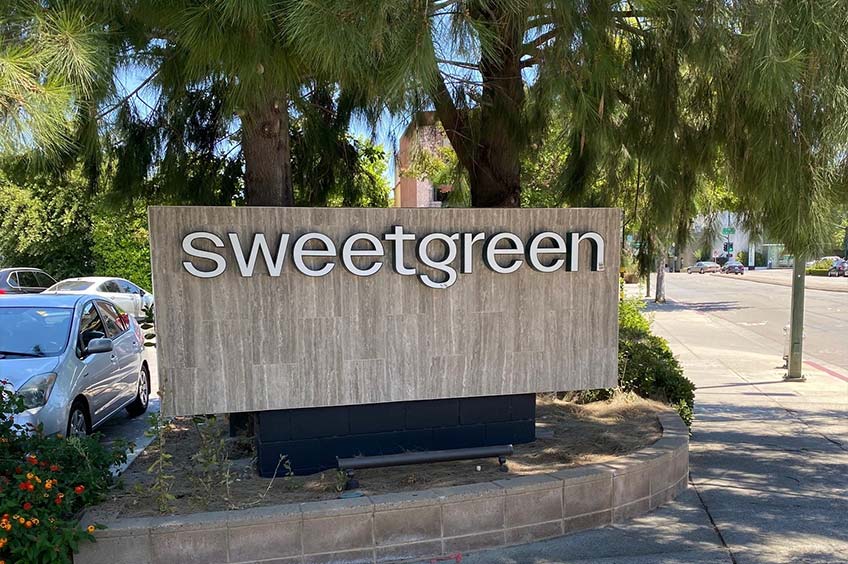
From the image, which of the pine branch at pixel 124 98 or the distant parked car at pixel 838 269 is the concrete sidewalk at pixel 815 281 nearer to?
the distant parked car at pixel 838 269

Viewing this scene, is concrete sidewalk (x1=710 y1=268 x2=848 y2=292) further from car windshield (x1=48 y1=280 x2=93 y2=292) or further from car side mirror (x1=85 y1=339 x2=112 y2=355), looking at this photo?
car side mirror (x1=85 y1=339 x2=112 y2=355)

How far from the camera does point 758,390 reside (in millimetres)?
10430

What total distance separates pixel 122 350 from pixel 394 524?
4.75 meters

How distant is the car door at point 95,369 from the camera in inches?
247

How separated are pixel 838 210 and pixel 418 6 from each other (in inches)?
119

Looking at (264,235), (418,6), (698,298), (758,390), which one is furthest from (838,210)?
(698,298)

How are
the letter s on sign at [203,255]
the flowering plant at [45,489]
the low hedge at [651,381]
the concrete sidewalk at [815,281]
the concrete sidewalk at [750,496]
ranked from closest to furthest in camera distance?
the flowering plant at [45,489] → the concrete sidewalk at [750,496] → the letter s on sign at [203,255] → the low hedge at [651,381] → the concrete sidewalk at [815,281]

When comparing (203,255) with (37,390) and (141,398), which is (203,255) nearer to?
(37,390)

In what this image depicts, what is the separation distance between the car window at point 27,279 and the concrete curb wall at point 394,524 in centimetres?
1840

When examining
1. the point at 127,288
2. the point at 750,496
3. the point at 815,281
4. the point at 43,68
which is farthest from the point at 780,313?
the point at 43,68

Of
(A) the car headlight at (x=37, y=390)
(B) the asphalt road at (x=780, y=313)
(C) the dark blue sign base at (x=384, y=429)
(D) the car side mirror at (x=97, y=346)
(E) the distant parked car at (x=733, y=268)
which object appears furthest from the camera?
(E) the distant parked car at (x=733, y=268)

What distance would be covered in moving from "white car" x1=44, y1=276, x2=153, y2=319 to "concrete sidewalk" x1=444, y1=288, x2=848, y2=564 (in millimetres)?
13809

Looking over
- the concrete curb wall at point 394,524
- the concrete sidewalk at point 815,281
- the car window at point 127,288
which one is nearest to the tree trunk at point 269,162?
the concrete curb wall at point 394,524

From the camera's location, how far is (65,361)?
5.94 m
